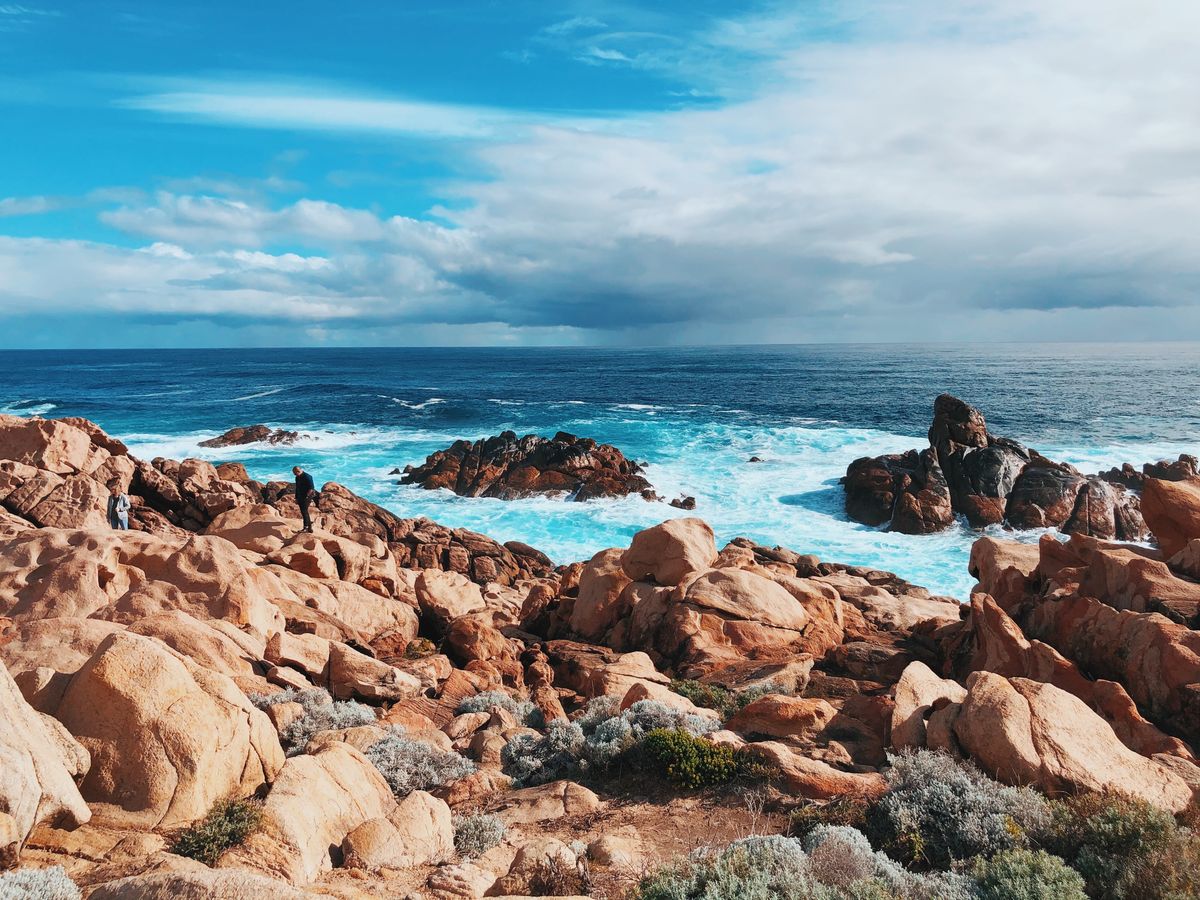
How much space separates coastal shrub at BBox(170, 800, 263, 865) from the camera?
24.2 ft

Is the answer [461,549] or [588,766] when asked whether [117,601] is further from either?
[461,549]

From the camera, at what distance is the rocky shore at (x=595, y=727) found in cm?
739

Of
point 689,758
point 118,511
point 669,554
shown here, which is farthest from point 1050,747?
point 118,511

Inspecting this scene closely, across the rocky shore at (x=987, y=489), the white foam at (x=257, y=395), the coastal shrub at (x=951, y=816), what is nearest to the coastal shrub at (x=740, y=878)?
the coastal shrub at (x=951, y=816)

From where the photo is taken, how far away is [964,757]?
33.1 feet

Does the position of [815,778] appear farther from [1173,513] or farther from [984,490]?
[984,490]

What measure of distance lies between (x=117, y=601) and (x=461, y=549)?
17306 millimetres

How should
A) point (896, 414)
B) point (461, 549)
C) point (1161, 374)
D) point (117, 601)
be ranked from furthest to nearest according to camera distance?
point (1161, 374) → point (896, 414) → point (461, 549) → point (117, 601)

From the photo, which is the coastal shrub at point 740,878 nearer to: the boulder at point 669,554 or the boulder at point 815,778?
the boulder at point 815,778

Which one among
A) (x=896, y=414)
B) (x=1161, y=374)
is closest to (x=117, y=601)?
(x=896, y=414)

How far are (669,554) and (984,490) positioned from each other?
29615mm

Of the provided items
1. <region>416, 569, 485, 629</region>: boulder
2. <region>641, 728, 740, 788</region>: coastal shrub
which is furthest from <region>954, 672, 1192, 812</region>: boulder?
<region>416, 569, 485, 629</region>: boulder

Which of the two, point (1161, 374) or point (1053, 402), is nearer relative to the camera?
point (1053, 402)

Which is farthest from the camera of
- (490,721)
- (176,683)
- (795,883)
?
(490,721)
